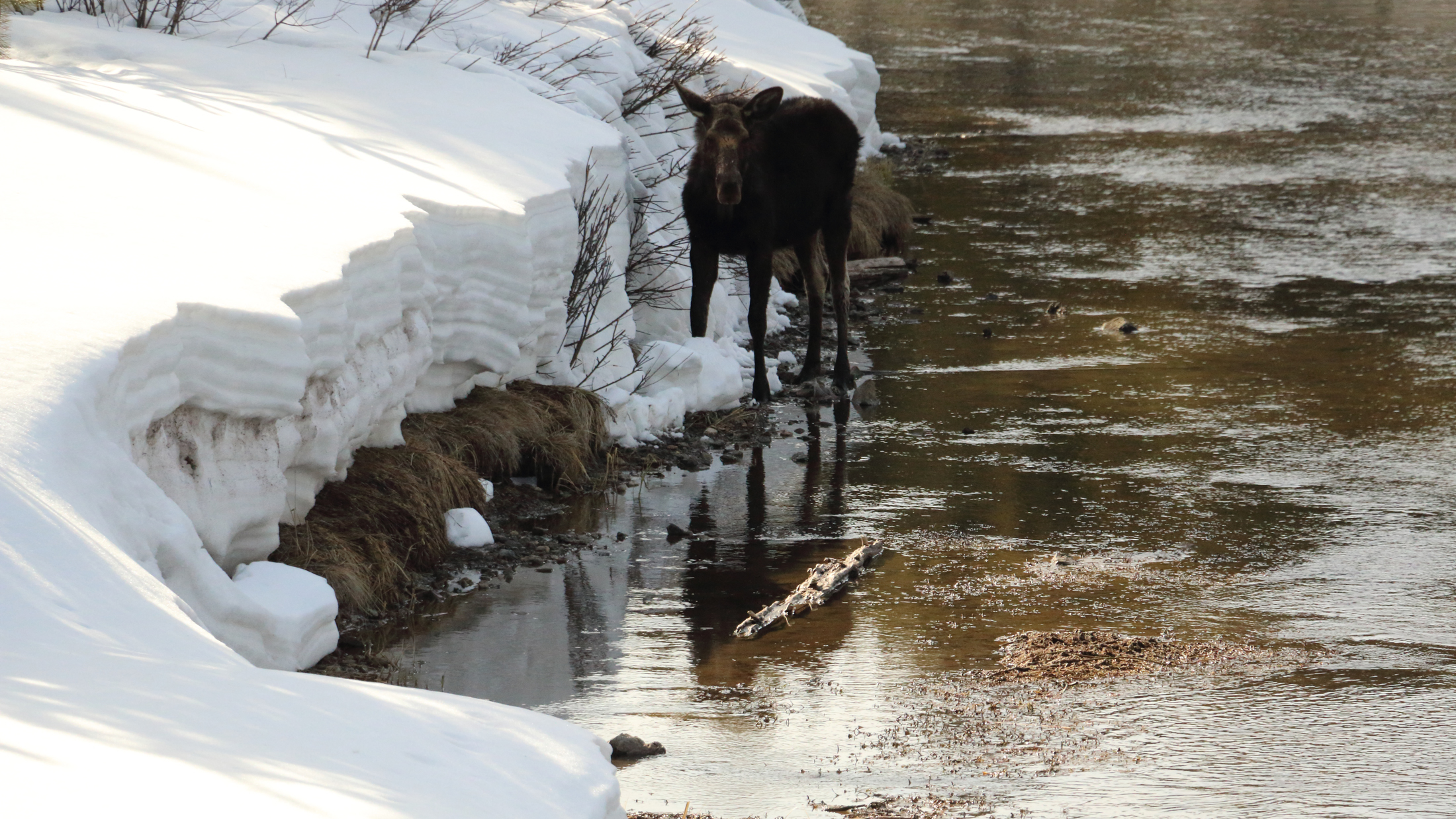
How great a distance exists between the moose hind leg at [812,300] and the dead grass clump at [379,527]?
387cm

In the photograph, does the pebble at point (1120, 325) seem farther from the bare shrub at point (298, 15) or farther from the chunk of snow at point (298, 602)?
the chunk of snow at point (298, 602)

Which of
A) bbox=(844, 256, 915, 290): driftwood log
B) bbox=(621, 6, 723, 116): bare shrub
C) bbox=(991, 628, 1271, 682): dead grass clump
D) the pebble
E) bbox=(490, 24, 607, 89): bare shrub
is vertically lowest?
bbox=(844, 256, 915, 290): driftwood log

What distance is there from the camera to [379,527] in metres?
7.16

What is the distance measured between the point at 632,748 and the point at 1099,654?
6.77 feet

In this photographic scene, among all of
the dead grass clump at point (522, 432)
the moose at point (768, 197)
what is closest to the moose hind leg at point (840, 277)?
the moose at point (768, 197)

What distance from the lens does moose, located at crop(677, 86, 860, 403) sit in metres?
10.3

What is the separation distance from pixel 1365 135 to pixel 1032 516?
16.7 m

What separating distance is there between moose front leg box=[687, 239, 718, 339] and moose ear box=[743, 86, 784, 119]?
36.6 inches

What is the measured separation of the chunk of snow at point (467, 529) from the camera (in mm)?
Result: 7668

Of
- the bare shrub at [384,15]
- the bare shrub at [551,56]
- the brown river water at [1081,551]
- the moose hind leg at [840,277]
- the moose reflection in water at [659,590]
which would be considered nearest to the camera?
the brown river water at [1081,551]

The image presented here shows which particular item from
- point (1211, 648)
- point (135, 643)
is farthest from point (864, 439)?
point (135, 643)

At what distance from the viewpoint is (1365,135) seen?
73.6 feet

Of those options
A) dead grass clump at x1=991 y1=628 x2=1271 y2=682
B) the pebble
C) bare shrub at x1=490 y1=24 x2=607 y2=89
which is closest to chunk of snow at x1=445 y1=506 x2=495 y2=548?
dead grass clump at x1=991 y1=628 x2=1271 y2=682

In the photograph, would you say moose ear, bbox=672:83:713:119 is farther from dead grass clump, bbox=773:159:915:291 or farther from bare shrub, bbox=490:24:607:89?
dead grass clump, bbox=773:159:915:291
